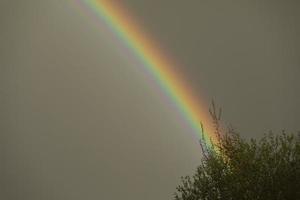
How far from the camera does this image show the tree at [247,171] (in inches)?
760

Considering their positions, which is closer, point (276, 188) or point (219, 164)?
point (276, 188)

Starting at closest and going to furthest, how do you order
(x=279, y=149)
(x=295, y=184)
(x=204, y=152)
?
(x=295, y=184)
(x=279, y=149)
(x=204, y=152)

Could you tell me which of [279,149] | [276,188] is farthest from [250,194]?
[279,149]

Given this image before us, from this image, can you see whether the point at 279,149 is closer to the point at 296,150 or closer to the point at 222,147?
the point at 296,150

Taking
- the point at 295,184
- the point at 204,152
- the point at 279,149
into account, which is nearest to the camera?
the point at 295,184

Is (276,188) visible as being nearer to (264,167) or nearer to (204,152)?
(264,167)

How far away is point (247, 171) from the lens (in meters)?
20.0

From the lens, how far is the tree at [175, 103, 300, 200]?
19.3 m

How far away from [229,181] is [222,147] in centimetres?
165

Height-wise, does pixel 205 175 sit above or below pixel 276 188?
above

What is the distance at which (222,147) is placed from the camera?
21.5 m

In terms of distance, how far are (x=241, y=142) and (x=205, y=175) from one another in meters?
1.69

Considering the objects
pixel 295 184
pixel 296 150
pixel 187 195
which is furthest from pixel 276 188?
pixel 187 195

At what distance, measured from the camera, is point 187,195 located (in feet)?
70.2
